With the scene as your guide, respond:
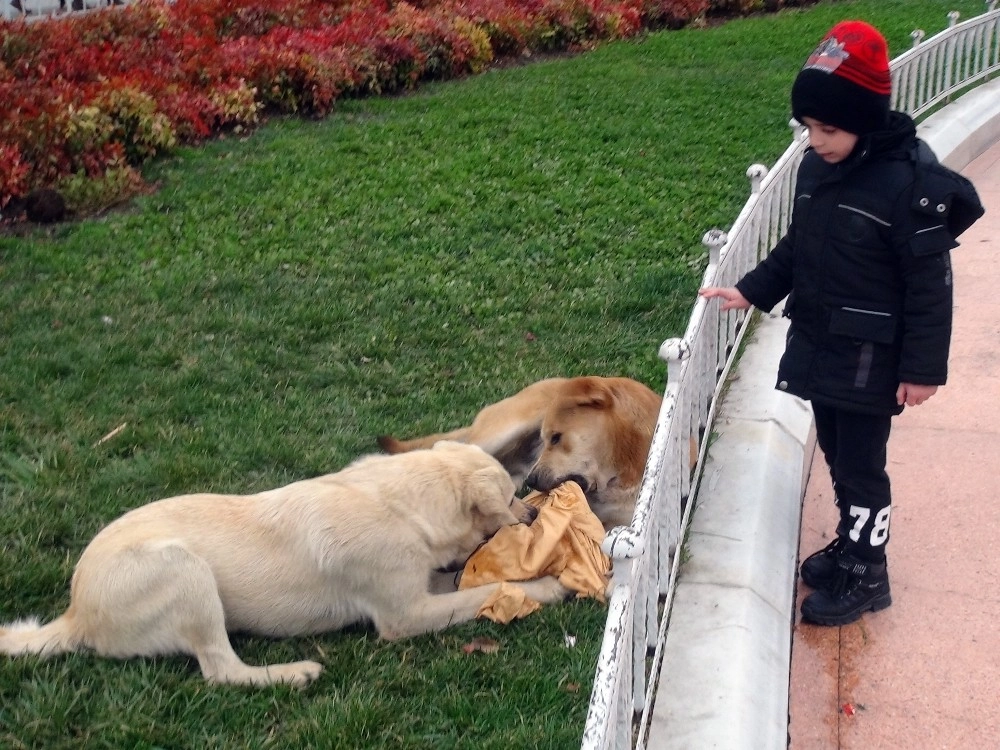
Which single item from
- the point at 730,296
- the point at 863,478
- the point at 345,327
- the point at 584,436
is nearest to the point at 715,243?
the point at 730,296

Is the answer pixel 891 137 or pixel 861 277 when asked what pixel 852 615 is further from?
pixel 891 137

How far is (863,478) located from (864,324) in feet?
2.08

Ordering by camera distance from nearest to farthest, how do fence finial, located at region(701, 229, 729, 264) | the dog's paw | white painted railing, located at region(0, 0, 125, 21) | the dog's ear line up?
1. the dog's paw
2. the dog's ear
3. fence finial, located at region(701, 229, 729, 264)
4. white painted railing, located at region(0, 0, 125, 21)

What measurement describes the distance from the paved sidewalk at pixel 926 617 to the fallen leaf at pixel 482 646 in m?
1.06

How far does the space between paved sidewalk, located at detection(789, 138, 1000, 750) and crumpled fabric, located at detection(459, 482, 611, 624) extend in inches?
32.4

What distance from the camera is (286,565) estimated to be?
12.7 feet

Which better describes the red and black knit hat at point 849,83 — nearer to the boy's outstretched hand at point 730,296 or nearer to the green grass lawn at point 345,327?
the boy's outstretched hand at point 730,296

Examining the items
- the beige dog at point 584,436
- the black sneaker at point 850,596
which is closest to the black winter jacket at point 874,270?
the black sneaker at point 850,596

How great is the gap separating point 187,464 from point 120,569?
1497 mm

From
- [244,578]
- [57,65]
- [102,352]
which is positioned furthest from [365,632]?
[57,65]

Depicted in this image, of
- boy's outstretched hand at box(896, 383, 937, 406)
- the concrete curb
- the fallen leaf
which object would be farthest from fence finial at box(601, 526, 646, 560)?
boy's outstretched hand at box(896, 383, 937, 406)

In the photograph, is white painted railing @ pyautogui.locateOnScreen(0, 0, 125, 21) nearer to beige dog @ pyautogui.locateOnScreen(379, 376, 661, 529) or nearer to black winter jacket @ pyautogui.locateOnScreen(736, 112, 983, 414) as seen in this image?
beige dog @ pyautogui.locateOnScreen(379, 376, 661, 529)

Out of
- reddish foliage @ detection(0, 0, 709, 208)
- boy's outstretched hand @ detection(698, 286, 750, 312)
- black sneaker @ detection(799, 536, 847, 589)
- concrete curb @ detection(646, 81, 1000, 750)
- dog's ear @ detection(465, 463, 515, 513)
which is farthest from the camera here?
reddish foliage @ detection(0, 0, 709, 208)

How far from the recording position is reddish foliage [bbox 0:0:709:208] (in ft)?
30.8
